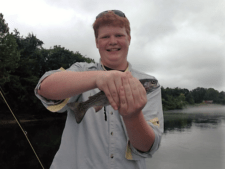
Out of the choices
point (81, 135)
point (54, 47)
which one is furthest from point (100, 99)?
point (54, 47)

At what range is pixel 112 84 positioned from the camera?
151 cm

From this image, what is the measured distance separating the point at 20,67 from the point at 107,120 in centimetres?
4683

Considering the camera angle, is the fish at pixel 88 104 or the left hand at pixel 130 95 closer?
the left hand at pixel 130 95

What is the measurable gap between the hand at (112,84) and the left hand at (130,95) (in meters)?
0.03

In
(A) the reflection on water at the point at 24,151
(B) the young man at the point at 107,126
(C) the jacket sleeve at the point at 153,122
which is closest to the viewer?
(B) the young man at the point at 107,126

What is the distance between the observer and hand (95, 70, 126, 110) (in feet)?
4.98

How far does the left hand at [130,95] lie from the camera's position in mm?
1525

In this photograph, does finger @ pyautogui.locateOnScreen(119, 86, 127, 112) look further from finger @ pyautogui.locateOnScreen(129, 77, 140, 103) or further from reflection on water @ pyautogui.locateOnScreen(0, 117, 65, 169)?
reflection on water @ pyautogui.locateOnScreen(0, 117, 65, 169)

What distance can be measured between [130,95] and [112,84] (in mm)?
179

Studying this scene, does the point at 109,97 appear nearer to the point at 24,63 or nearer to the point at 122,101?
the point at 122,101

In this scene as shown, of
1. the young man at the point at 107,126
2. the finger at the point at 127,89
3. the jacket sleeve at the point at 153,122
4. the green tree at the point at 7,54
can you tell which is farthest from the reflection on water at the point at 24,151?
the finger at the point at 127,89

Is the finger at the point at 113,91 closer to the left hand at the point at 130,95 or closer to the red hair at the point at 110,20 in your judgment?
the left hand at the point at 130,95

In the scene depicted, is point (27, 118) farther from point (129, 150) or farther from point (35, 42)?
point (129, 150)

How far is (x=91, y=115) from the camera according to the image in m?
2.51
